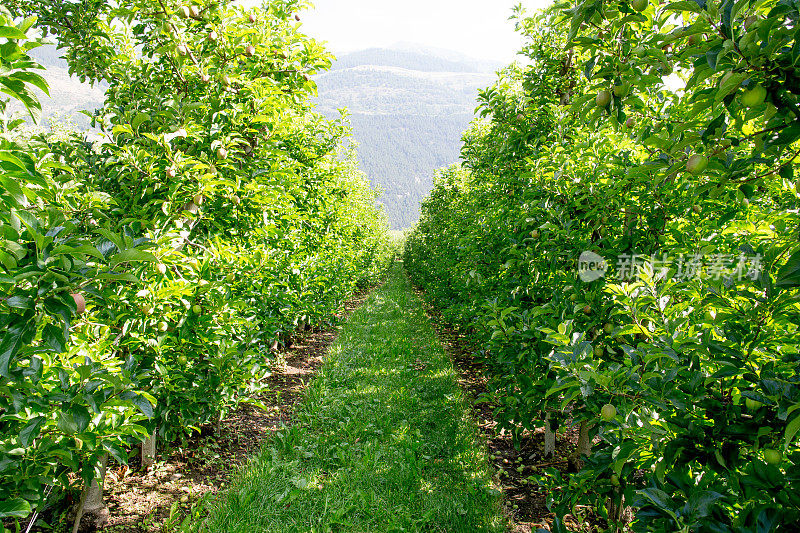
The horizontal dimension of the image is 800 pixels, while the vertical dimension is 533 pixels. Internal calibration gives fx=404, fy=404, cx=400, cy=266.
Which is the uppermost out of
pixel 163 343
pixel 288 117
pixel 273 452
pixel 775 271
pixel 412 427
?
pixel 288 117

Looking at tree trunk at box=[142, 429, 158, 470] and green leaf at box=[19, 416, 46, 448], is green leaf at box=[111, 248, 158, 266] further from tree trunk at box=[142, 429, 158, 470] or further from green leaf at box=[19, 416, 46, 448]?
tree trunk at box=[142, 429, 158, 470]

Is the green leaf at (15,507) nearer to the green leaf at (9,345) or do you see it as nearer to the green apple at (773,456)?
the green leaf at (9,345)

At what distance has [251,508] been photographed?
8.98ft

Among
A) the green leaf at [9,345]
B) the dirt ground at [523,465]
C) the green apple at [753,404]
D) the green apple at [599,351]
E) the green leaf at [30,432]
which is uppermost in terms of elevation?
the green leaf at [9,345]

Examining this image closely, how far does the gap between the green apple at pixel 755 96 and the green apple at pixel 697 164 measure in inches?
9.0

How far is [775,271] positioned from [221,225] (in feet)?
10.5

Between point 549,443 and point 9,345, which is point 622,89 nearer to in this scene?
point 9,345

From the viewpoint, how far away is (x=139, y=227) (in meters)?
2.47

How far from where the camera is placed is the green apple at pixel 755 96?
98cm

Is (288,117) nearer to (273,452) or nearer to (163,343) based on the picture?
(163,343)

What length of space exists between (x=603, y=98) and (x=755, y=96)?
53cm

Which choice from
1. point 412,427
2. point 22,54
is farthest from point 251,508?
point 22,54

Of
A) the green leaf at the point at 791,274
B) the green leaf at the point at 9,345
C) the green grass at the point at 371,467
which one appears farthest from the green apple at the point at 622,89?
the green grass at the point at 371,467

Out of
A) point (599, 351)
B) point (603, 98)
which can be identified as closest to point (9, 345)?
point (603, 98)
